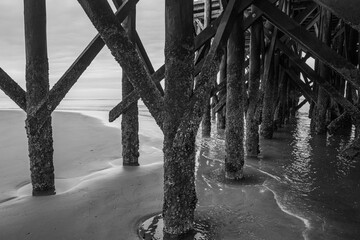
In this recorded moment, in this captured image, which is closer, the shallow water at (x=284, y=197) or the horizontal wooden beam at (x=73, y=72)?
the shallow water at (x=284, y=197)

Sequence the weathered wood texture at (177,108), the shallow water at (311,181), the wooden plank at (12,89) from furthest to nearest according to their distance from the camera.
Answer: the wooden plank at (12,89)
the shallow water at (311,181)
the weathered wood texture at (177,108)

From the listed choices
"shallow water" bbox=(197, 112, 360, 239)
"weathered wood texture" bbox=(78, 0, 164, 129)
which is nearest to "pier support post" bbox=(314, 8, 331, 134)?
"shallow water" bbox=(197, 112, 360, 239)

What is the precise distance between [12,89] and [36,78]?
24cm

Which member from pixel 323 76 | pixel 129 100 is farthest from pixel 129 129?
pixel 323 76

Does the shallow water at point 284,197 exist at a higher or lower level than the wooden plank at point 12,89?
lower

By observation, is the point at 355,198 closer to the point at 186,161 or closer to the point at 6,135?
the point at 186,161

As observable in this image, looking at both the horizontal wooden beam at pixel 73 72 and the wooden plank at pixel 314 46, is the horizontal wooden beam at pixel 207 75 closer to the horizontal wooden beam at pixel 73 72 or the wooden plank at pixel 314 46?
the wooden plank at pixel 314 46

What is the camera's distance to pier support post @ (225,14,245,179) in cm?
329

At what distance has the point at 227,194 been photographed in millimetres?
3027

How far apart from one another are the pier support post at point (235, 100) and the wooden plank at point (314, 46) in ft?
1.60

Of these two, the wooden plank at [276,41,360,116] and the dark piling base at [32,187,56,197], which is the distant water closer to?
the wooden plank at [276,41,360,116]

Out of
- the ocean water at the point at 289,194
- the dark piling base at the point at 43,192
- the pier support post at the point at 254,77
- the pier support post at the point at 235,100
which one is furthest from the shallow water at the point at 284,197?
the dark piling base at the point at 43,192

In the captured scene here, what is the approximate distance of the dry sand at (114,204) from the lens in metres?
2.27

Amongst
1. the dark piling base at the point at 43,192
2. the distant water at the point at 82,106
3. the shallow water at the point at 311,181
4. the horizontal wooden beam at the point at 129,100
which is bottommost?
the distant water at the point at 82,106
